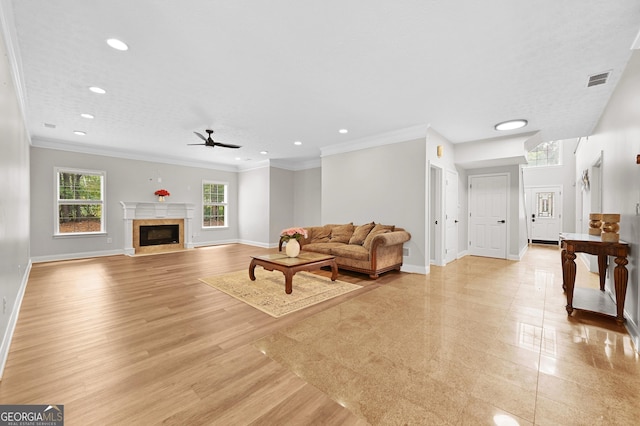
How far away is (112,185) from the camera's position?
6.86 meters

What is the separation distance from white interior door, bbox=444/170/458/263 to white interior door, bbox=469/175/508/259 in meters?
0.87

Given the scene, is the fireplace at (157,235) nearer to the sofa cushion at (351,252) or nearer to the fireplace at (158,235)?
the fireplace at (158,235)

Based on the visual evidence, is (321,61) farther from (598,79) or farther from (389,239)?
(598,79)

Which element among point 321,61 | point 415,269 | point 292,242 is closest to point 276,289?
point 292,242

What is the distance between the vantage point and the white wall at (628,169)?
8.07ft

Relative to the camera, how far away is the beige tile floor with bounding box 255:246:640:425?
153cm

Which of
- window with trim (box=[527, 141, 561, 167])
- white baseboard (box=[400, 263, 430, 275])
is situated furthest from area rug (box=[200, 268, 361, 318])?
window with trim (box=[527, 141, 561, 167])

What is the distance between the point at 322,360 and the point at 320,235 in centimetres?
366

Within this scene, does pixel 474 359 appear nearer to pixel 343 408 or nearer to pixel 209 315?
pixel 343 408

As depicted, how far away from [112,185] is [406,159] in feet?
23.9

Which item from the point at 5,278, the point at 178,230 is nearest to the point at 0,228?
the point at 5,278

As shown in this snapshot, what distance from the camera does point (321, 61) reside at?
2793mm

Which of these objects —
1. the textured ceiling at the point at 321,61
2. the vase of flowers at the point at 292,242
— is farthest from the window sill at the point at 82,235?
the vase of flowers at the point at 292,242

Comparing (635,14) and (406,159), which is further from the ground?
(635,14)
